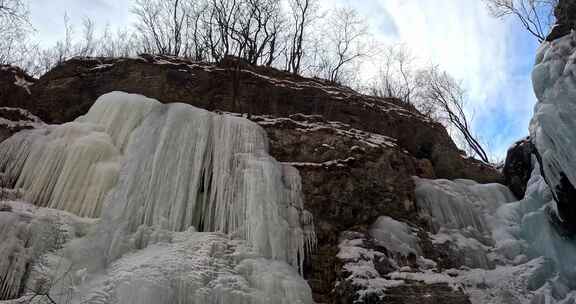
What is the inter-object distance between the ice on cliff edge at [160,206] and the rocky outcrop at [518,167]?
568 cm

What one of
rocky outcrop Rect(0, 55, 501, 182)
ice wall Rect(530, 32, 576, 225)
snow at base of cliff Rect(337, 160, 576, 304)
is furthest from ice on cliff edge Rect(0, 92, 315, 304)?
ice wall Rect(530, 32, 576, 225)

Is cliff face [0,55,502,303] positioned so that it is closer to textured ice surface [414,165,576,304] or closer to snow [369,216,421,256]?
snow [369,216,421,256]

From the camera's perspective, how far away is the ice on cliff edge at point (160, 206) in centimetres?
588

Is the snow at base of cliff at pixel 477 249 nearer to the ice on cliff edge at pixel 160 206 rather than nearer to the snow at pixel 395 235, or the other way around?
the snow at pixel 395 235

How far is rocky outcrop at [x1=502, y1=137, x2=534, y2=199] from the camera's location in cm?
1086

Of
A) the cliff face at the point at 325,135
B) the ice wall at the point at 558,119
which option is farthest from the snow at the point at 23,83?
the ice wall at the point at 558,119

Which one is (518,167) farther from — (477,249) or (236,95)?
(236,95)

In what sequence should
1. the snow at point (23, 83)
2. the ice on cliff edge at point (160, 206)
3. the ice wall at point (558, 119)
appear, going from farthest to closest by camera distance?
1. the snow at point (23, 83)
2. the ice wall at point (558, 119)
3. the ice on cliff edge at point (160, 206)

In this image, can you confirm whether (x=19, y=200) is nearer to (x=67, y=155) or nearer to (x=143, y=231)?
(x=67, y=155)

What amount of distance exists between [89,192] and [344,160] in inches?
189

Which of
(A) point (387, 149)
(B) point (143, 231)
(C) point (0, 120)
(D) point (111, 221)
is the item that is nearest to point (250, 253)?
(B) point (143, 231)

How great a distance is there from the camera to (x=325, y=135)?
33.3 feet

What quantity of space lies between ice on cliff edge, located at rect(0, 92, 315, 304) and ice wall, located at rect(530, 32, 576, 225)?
4.23 m

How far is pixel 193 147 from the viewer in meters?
8.32
